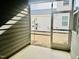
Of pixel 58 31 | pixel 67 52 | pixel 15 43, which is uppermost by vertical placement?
pixel 58 31

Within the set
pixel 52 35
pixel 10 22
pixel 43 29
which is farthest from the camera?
pixel 43 29

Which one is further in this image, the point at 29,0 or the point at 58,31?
the point at 29,0

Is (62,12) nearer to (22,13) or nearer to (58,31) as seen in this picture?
(58,31)

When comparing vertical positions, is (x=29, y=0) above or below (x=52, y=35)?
above

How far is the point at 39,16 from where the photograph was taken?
8141 millimetres

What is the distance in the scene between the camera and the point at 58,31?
4.23 meters

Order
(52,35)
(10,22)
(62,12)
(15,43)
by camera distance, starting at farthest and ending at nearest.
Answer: (52,35) → (62,12) → (15,43) → (10,22)

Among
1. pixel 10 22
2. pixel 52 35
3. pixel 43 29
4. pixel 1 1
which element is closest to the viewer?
pixel 1 1

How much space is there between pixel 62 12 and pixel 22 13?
1.90 metres

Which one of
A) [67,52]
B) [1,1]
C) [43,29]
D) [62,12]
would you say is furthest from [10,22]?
[43,29]

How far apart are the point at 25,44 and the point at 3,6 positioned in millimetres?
2388

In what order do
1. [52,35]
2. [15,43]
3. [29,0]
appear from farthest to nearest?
[29,0], [52,35], [15,43]

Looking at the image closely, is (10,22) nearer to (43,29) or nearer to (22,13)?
(22,13)

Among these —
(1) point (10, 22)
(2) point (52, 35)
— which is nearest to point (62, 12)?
(2) point (52, 35)
